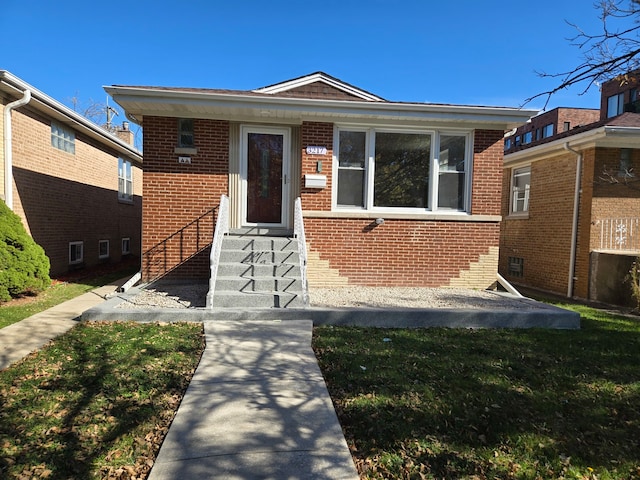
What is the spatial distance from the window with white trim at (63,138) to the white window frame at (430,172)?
7.69 meters

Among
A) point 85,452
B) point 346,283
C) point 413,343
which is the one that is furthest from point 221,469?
point 346,283

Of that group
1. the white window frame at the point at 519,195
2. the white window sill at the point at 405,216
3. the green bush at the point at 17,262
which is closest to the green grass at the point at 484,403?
the white window sill at the point at 405,216

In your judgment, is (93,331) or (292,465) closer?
(292,465)

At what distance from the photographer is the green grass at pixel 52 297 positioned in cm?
571

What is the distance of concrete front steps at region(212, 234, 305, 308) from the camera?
5656 mm

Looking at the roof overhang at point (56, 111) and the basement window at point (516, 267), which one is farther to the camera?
the basement window at point (516, 267)

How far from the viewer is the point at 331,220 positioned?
25.0 ft

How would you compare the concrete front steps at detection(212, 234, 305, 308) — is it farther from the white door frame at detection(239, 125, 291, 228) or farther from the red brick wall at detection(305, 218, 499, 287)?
the red brick wall at detection(305, 218, 499, 287)

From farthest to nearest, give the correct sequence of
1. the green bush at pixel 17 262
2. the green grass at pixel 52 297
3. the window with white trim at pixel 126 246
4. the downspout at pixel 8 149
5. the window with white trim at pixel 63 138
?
1. the window with white trim at pixel 126 246
2. the window with white trim at pixel 63 138
3. the downspout at pixel 8 149
4. the green bush at pixel 17 262
5. the green grass at pixel 52 297

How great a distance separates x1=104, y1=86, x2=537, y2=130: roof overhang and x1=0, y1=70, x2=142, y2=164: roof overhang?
2.56 meters

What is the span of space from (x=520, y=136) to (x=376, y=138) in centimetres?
3501

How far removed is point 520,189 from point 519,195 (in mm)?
193

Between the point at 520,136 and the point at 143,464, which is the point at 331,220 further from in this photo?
the point at 520,136

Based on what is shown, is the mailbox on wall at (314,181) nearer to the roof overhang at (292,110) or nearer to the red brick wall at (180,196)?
the roof overhang at (292,110)
